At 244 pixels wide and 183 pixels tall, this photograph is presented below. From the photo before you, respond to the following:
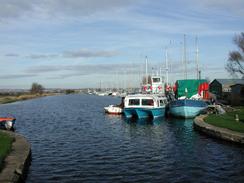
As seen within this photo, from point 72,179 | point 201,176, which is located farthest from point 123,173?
point 201,176

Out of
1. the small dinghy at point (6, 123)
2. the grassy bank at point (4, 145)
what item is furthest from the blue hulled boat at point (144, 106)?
the grassy bank at point (4, 145)

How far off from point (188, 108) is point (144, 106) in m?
6.19

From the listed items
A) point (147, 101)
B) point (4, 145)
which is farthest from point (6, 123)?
point (147, 101)

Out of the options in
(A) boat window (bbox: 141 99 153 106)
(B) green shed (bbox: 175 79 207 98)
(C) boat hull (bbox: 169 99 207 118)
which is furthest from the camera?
(B) green shed (bbox: 175 79 207 98)

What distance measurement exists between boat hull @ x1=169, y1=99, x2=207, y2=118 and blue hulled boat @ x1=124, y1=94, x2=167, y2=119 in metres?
2.71

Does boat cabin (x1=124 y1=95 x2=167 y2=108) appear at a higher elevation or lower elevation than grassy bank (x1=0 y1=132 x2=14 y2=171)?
higher

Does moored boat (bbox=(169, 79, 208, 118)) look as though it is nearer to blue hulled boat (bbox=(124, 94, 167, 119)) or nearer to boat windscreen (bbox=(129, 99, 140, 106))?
blue hulled boat (bbox=(124, 94, 167, 119))

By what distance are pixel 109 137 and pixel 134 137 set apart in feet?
7.73

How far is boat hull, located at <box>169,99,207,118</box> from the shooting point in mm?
52312

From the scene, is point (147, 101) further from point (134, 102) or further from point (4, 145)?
point (4, 145)

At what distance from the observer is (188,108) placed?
5241 cm

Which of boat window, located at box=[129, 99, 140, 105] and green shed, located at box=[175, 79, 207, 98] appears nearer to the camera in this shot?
boat window, located at box=[129, 99, 140, 105]

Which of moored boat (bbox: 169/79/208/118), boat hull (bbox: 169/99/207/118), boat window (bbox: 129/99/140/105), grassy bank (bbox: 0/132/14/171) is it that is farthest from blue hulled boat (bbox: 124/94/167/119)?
grassy bank (bbox: 0/132/14/171)

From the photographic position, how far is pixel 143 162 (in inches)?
906
